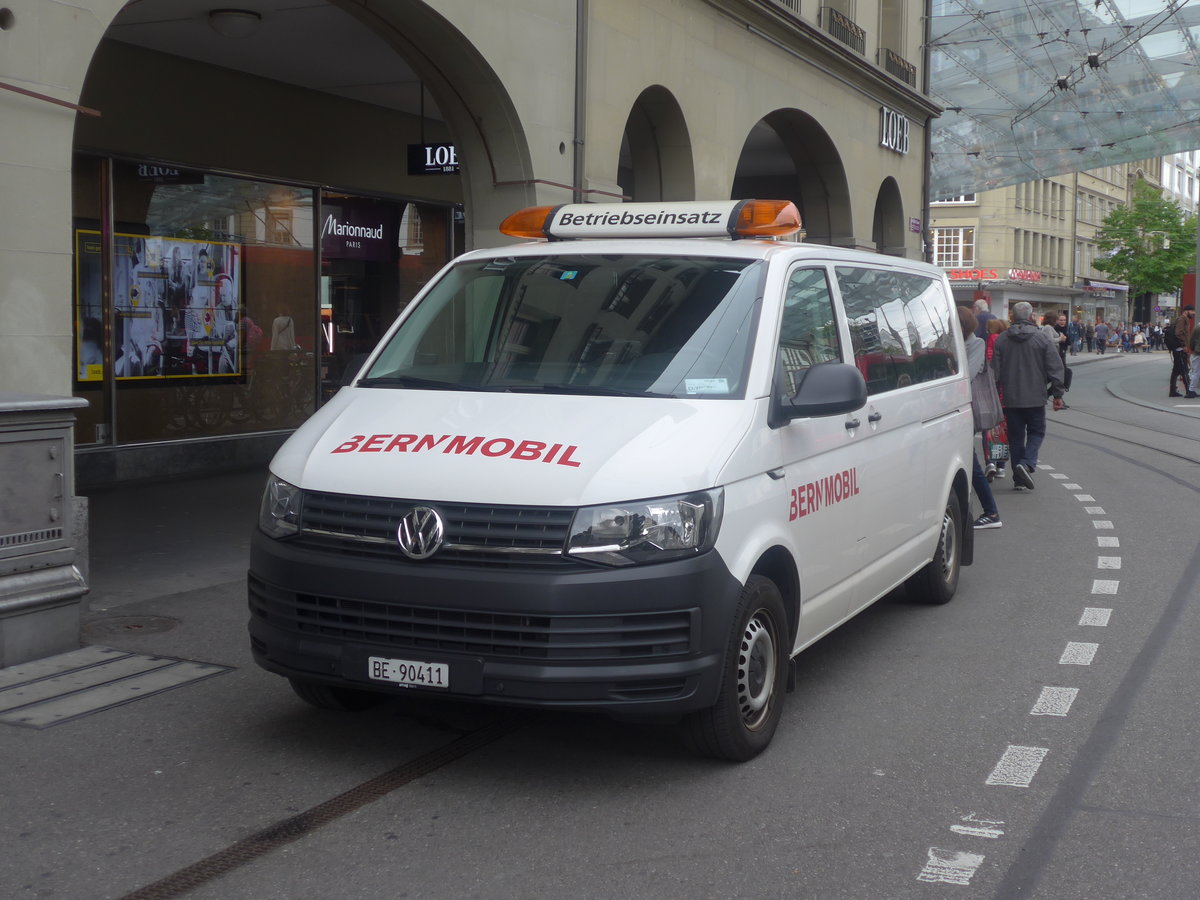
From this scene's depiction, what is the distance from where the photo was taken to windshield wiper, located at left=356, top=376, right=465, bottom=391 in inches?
215

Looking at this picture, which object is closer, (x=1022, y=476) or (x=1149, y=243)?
(x=1022, y=476)

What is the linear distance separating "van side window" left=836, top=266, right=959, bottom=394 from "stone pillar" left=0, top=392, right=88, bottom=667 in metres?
3.69

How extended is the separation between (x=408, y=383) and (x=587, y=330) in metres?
0.76

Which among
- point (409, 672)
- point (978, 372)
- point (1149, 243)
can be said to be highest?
point (1149, 243)

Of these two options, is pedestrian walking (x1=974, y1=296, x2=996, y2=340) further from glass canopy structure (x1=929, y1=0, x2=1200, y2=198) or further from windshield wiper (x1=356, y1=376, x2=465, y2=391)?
windshield wiper (x1=356, y1=376, x2=465, y2=391)

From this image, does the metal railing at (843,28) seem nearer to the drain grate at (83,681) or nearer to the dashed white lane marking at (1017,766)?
the drain grate at (83,681)

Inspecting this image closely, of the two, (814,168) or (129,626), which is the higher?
(814,168)

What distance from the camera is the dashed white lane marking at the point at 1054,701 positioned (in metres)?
5.73

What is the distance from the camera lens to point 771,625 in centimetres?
512

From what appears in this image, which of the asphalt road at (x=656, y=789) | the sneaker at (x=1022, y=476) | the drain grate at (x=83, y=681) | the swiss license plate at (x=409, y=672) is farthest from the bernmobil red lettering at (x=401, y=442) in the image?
the sneaker at (x=1022, y=476)

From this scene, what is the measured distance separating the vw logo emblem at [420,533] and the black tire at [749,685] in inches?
41.8

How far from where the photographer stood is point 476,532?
14.8 feet

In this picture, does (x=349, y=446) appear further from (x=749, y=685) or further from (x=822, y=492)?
(x=822, y=492)

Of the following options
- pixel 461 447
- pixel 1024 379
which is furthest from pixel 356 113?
→ pixel 461 447
